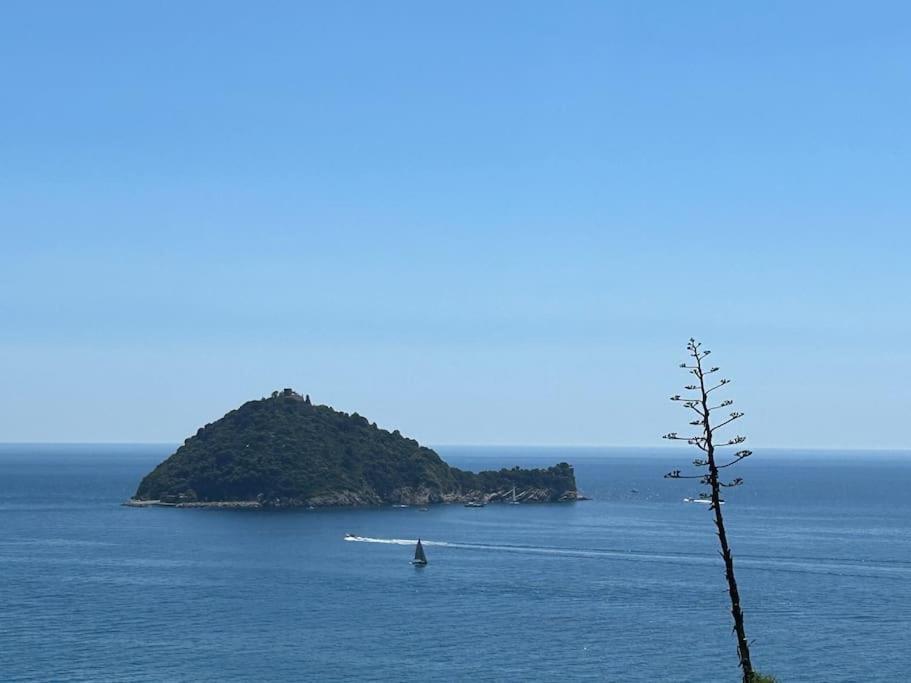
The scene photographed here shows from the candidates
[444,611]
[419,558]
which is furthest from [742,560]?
[444,611]

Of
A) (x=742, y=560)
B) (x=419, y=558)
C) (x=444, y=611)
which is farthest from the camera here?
(x=742, y=560)

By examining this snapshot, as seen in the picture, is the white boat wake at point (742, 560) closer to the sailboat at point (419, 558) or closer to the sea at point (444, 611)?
the sea at point (444, 611)

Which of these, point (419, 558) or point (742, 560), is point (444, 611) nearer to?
point (419, 558)

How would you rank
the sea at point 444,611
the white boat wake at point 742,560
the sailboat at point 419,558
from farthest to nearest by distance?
the sailboat at point 419,558
the white boat wake at point 742,560
the sea at point 444,611

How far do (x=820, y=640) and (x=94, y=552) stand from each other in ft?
360

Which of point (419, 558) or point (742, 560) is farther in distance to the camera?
point (742, 560)

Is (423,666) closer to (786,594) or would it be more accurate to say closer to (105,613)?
(105,613)

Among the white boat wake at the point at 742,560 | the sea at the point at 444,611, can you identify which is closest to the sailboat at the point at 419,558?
the sea at the point at 444,611

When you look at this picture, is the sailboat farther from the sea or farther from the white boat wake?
the white boat wake

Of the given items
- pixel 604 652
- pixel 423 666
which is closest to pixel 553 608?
pixel 604 652

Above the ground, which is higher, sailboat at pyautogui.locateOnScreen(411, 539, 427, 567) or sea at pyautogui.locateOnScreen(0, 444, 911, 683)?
sailboat at pyautogui.locateOnScreen(411, 539, 427, 567)

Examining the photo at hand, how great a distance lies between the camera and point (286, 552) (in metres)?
175

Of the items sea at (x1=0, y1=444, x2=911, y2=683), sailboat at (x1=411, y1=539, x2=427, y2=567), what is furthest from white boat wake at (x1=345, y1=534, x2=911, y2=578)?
sailboat at (x1=411, y1=539, x2=427, y2=567)

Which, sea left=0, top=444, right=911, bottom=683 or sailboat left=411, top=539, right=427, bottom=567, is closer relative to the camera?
sea left=0, top=444, right=911, bottom=683
